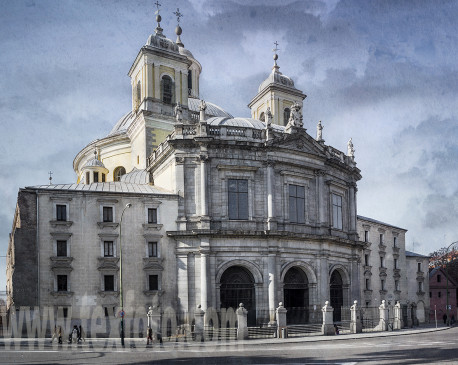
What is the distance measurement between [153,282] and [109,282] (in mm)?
3084

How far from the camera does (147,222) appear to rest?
131 ft

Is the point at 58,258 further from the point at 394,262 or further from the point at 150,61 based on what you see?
the point at 394,262

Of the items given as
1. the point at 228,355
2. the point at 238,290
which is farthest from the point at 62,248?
the point at 228,355

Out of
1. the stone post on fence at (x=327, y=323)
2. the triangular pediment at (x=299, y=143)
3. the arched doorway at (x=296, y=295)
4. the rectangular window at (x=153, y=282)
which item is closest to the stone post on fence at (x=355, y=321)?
the arched doorway at (x=296, y=295)

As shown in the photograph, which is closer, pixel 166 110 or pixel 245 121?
pixel 245 121

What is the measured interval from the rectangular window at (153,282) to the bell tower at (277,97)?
97.7ft

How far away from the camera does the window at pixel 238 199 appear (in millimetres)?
41406

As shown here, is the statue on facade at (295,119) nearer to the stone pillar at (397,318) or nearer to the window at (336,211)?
the window at (336,211)

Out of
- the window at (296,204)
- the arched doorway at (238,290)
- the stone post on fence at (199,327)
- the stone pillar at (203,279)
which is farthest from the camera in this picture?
the window at (296,204)

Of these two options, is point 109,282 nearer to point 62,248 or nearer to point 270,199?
point 62,248

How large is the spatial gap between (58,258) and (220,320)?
11977mm

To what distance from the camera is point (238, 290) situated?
134ft

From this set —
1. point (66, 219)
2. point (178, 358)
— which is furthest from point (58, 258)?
point (178, 358)

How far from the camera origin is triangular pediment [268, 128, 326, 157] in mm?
42531
